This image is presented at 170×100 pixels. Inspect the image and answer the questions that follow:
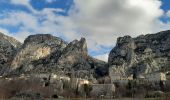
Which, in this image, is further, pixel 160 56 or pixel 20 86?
pixel 160 56

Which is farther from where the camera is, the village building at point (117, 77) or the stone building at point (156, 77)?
the village building at point (117, 77)

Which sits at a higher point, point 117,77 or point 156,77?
point 117,77

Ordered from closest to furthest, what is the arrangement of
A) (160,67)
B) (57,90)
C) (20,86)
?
(57,90) < (20,86) < (160,67)

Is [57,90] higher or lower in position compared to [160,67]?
lower

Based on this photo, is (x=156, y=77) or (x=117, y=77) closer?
(x=156, y=77)

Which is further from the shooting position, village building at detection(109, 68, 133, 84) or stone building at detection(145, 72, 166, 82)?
village building at detection(109, 68, 133, 84)

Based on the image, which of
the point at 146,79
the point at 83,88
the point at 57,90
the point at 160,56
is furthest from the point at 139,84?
the point at 160,56

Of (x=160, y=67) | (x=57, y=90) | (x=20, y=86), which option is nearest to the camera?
(x=57, y=90)

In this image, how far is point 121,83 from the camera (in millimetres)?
163250

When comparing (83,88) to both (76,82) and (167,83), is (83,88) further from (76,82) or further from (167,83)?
(167,83)

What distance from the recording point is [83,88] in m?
159

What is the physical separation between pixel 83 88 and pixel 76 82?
6909mm

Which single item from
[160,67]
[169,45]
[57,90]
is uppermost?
[169,45]

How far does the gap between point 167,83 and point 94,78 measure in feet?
160
